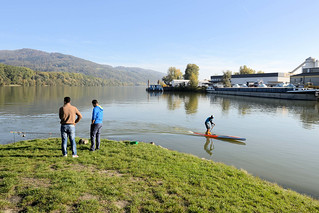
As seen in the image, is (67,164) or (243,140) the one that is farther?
(243,140)

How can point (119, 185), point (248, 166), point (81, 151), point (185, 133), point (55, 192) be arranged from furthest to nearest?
1. point (185, 133)
2. point (248, 166)
3. point (81, 151)
4. point (119, 185)
5. point (55, 192)

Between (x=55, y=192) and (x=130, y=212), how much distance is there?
8.67ft

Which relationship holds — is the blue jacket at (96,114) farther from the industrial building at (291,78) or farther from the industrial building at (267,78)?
the industrial building at (267,78)

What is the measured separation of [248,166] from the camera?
13.5m

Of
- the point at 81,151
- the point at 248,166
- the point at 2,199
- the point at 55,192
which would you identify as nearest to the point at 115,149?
the point at 81,151

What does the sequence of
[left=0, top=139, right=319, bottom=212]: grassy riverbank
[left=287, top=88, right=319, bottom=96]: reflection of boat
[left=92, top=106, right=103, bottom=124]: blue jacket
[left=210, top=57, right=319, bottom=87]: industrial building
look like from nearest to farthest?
[left=0, top=139, right=319, bottom=212]: grassy riverbank
[left=92, top=106, right=103, bottom=124]: blue jacket
[left=287, top=88, right=319, bottom=96]: reflection of boat
[left=210, top=57, right=319, bottom=87]: industrial building

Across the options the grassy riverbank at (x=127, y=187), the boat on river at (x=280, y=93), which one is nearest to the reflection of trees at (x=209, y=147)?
the grassy riverbank at (x=127, y=187)

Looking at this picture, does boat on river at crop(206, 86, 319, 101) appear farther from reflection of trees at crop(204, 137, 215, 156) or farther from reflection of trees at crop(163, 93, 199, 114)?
reflection of trees at crop(204, 137, 215, 156)

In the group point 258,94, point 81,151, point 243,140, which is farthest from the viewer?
point 258,94

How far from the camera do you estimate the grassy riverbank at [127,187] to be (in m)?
6.12

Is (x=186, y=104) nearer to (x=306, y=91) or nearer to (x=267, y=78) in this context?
(x=306, y=91)

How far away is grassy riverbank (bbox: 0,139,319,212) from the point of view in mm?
6121

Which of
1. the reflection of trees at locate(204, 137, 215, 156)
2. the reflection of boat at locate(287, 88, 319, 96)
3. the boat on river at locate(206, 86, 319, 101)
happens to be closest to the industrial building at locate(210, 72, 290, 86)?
the boat on river at locate(206, 86, 319, 101)

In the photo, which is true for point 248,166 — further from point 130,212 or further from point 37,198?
point 37,198
